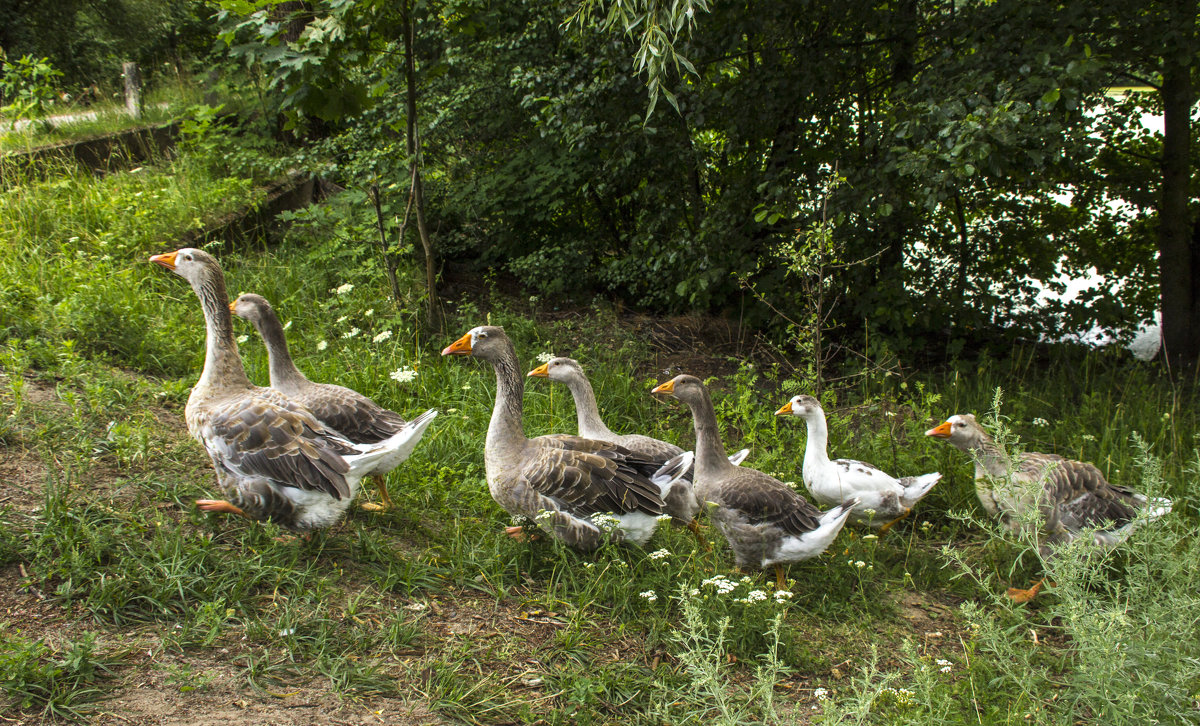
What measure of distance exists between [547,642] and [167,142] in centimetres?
1063

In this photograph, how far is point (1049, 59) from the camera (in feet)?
16.9

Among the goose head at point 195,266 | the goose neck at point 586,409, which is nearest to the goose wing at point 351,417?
the goose head at point 195,266

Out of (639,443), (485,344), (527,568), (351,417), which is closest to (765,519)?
(639,443)

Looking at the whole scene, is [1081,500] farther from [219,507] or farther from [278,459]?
[219,507]

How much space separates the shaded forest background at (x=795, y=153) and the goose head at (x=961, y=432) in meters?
1.03

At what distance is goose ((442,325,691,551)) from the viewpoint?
420 centimetres

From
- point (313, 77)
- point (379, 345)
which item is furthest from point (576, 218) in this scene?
point (313, 77)

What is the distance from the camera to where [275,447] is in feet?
13.2

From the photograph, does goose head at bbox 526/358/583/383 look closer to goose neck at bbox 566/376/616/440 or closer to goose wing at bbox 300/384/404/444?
goose neck at bbox 566/376/616/440

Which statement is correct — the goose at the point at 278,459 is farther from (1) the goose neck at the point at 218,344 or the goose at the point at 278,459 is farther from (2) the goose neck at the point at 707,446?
(2) the goose neck at the point at 707,446

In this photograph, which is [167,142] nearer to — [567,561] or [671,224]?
[671,224]

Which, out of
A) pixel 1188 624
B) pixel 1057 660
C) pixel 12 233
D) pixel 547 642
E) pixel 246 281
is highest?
pixel 12 233

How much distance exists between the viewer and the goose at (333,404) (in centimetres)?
467

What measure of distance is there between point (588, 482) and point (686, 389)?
89cm
